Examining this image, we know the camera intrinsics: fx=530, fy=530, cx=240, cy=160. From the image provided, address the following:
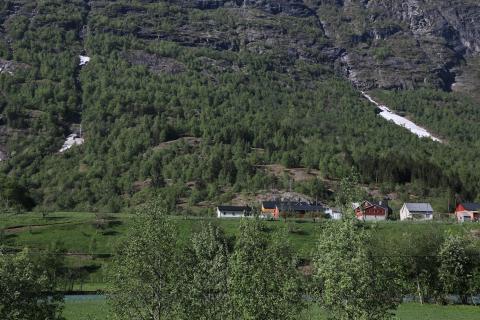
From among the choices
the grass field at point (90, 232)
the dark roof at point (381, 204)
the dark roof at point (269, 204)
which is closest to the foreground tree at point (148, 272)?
the grass field at point (90, 232)

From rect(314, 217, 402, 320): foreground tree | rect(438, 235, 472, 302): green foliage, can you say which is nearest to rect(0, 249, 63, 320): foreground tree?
rect(314, 217, 402, 320): foreground tree

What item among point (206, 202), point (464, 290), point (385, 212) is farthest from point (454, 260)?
point (206, 202)

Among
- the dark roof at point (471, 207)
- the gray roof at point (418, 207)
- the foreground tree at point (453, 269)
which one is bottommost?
the gray roof at point (418, 207)

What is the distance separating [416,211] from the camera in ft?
516

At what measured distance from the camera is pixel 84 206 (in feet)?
543

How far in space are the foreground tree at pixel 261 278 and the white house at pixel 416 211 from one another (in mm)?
140386

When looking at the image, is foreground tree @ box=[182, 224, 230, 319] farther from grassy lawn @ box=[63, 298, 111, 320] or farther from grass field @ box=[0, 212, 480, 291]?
grass field @ box=[0, 212, 480, 291]

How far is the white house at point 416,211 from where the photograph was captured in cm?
15588

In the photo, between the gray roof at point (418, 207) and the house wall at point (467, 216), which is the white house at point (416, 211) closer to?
the gray roof at point (418, 207)

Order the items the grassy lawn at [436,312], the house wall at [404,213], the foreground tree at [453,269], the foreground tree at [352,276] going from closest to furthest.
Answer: the foreground tree at [352,276] < the grassy lawn at [436,312] < the foreground tree at [453,269] < the house wall at [404,213]

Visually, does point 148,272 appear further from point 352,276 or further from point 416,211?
point 416,211

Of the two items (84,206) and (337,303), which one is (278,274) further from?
(84,206)

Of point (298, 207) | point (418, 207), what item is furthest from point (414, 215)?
point (298, 207)

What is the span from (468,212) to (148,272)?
5907 inches
